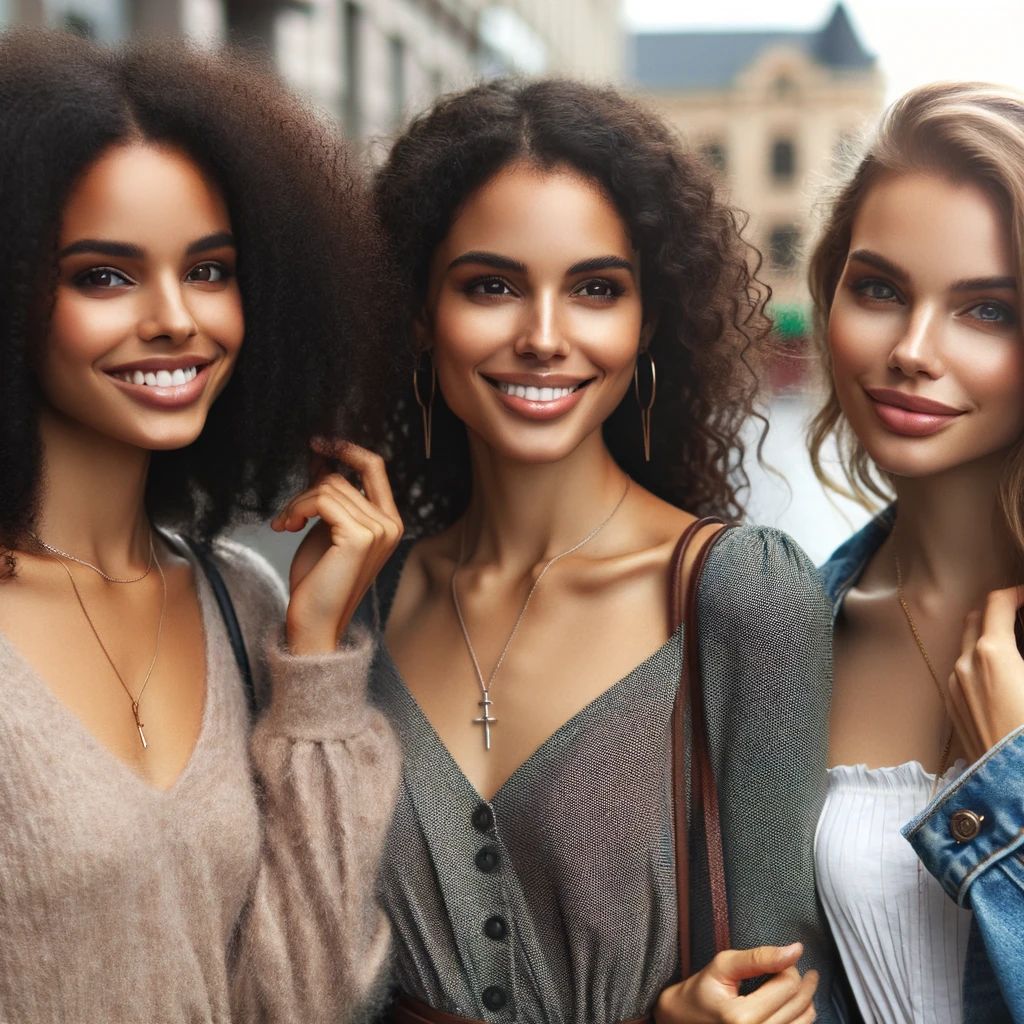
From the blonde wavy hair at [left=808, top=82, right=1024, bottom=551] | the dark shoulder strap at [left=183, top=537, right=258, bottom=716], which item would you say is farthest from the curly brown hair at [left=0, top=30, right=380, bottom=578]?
the blonde wavy hair at [left=808, top=82, right=1024, bottom=551]

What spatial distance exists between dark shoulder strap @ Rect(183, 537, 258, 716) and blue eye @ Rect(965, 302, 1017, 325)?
1530 mm

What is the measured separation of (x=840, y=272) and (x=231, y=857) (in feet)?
5.53

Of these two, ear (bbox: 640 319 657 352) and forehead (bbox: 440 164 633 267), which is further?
ear (bbox: 640 319 657 352)

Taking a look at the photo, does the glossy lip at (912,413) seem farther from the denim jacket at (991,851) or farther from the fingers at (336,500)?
the fingers at (336,500)

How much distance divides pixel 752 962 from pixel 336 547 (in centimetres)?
107

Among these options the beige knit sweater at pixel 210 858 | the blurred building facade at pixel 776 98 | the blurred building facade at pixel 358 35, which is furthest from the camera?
the blurred building facade at pixel 776 98

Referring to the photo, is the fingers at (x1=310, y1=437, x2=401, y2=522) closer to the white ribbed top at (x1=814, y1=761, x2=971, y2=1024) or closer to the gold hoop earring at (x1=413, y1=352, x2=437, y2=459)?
the gold hoop earring at (x1=413, y1=352, x2=437, y2=459)

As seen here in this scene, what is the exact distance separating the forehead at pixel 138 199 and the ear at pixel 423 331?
1.68ft

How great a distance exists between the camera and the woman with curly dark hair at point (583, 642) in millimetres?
2369

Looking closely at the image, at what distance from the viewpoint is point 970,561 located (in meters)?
2.56

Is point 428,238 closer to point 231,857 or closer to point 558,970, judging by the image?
point 231,857

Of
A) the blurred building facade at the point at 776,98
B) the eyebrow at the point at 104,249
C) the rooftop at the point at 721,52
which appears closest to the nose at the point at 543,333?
the eyebrow at the point at 104,249

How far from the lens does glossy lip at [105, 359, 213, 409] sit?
2271 millimetres

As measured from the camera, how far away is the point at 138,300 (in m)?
2.25
